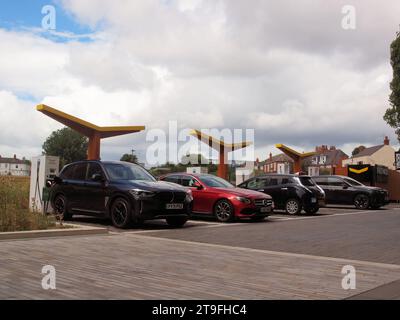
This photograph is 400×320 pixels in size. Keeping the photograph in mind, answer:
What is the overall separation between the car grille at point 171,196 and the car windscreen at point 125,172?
1166mm

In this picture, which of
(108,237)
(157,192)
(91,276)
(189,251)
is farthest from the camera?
(157,192)

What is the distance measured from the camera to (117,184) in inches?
482

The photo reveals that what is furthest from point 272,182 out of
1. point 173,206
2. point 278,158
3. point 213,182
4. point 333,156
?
point 278,158

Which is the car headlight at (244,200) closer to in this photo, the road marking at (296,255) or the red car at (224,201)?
the red car at (224,201)

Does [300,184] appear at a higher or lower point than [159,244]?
higher

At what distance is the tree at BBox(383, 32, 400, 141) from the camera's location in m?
41.5

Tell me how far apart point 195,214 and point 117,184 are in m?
3.60

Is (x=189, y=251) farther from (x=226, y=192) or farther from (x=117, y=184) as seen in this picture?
(x=226, y=192)

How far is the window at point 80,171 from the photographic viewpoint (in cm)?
1342

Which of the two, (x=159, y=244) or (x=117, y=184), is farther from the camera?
(x=117, y=184)
